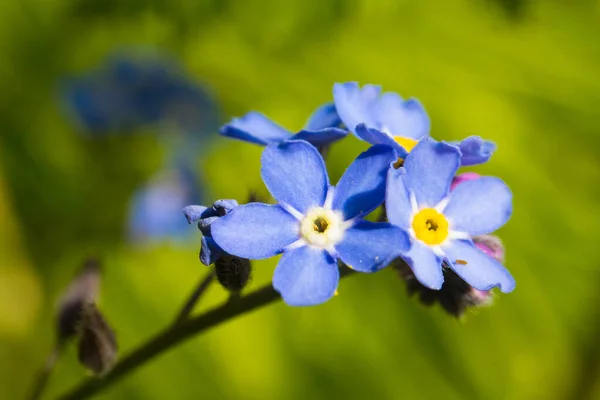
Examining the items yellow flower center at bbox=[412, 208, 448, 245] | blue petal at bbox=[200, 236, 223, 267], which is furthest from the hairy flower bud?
blue petal at bbox=[200, 236, 223, 267]

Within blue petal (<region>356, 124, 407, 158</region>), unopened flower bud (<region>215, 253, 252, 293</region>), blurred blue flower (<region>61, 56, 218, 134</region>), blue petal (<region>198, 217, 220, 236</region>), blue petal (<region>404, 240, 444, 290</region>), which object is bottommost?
blurred blue flower (<region>61, 56, 218, 134</region>)

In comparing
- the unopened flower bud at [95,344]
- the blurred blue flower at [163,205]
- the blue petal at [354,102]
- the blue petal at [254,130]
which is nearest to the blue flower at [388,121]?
the blue petal at [354,102]

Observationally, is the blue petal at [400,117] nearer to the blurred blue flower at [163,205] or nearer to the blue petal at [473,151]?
the blue petal at [473,151]

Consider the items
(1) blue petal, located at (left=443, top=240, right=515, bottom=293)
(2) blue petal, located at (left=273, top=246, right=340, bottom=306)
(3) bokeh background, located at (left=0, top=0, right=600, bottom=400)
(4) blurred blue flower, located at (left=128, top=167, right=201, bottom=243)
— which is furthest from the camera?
(4) blurred blue flower, located at (left=128, top=167, right=201, bottom=243)

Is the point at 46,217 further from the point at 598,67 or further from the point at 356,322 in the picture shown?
the point at 598,67

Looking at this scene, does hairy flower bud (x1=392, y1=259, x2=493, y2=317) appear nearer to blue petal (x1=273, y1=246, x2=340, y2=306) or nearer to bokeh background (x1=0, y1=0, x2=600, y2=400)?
blue petal (x1=273, y1=246, x2=340, y2=306)

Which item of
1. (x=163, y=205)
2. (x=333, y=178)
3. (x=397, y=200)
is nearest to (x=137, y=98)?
(x=163, y=205)

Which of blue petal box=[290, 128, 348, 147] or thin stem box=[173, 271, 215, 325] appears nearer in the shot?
blue petal box=[290, 128, 348, 147]

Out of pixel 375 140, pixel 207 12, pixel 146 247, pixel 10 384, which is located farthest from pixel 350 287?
pixel 375 140
